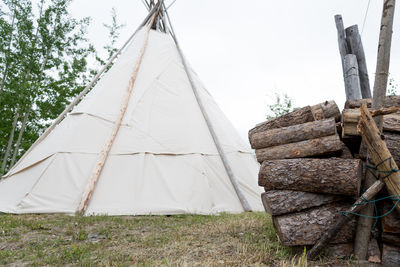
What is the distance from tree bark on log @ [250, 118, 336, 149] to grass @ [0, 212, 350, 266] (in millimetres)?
1083

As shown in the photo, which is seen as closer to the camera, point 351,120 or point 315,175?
point 315,175

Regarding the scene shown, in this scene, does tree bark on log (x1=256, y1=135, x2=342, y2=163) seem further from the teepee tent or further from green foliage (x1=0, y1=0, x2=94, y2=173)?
green foliage (x1=0, y1=0, x2=94, y2=173)

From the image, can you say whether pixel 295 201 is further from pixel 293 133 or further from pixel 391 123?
pixel 391 123

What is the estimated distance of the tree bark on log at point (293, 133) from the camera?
2.72 metres

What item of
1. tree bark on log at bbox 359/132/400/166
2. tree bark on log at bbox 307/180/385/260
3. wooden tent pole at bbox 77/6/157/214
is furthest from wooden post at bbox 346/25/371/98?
wooden tent pole at bbox 77/6/157/214

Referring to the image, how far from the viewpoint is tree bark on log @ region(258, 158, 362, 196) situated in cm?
239

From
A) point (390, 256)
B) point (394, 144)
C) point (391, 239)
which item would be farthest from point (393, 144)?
A: point (390, 256)

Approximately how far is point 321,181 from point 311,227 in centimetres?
45

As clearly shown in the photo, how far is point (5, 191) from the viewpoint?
17.7 feet

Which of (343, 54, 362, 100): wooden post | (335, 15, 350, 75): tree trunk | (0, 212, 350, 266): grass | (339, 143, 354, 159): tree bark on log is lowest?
(0, 212, 350, 266): grass

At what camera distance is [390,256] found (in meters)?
2.30

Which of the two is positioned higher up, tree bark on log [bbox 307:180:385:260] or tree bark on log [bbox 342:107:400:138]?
tree bark on log [bbox 342:107:400:138]

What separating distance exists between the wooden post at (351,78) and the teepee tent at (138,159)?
269cm

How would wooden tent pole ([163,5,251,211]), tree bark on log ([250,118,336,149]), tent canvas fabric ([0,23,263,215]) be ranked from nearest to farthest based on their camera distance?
tree bark on log ([250,118,336,149]) < tent canvas fabric ([0,23,263,215]) < wooden tent pole ([163,5,251,211])
